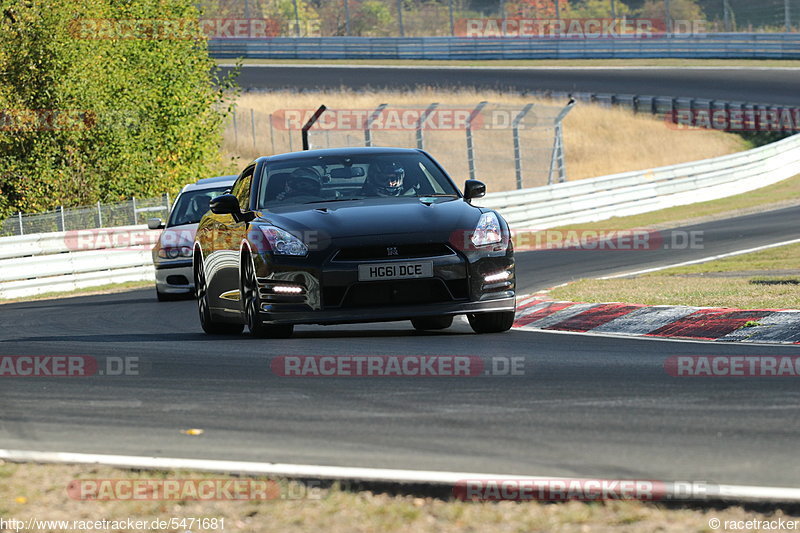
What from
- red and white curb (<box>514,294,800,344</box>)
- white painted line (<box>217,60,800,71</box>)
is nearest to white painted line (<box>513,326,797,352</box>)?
red and white curb (<box>514,294,800,344</box>)

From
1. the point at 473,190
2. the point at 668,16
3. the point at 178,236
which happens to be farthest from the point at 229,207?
the point at 668,16

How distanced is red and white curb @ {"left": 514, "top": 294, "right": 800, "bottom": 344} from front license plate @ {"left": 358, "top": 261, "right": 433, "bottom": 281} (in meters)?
1.95

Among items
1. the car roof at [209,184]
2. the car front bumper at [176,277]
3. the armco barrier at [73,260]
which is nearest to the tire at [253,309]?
the car front bumper at [176,277]

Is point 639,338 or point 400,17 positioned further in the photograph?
point 400,17

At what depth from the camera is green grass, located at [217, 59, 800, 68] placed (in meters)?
50.2

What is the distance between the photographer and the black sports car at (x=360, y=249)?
9.01 metres

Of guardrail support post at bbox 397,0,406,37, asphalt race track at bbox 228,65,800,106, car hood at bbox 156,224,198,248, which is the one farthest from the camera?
guardrail support post at bbox 397,0,406,37

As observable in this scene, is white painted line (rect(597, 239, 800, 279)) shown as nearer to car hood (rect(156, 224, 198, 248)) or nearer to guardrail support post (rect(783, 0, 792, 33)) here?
car hood (rect(156, 224, 198, 248))

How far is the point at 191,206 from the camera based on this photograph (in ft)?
58.3

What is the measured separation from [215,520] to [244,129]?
40935 mm

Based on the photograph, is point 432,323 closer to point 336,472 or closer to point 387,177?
point 387,177

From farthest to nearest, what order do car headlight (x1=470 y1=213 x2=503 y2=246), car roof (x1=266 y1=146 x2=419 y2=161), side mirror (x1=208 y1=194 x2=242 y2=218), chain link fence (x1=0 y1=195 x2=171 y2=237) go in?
chain link fence (x1=0 y1=195 x2=171 y2=237), car roof (x1=266 y1=146 x2=419 y2=161), side mirror (x1=208 y1=194 x2=242 y2=218), car headlight (x1=470 y1=213 x2=503 y2=246)

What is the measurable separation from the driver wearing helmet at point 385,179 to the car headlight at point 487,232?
0.98 m

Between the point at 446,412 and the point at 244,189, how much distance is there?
525 centimetres
